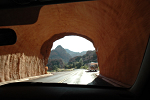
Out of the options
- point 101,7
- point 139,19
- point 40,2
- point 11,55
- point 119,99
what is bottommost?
point 119,99

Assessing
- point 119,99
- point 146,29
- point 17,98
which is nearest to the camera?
point 119,99

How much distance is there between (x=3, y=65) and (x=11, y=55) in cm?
155

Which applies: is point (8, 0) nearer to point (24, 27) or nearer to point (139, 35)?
point (139, 35)

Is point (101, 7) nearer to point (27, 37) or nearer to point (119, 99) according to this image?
point (119, 99)

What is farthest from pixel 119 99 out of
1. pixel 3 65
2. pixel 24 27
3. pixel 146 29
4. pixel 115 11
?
pixel 24 27

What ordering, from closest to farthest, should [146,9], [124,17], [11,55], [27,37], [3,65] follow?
[146,9] < [124,17] < [3,65] < [11,55] < [27,37]

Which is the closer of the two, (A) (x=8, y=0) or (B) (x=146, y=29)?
(A) (x=8, y=0)

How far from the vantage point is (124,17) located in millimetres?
6324

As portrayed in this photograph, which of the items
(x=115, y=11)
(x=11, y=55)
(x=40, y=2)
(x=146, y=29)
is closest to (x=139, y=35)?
(x=146, y=29)

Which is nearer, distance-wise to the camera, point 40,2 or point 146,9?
point 40,2

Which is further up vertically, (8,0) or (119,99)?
(8,0)

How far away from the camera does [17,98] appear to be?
2.34 meters

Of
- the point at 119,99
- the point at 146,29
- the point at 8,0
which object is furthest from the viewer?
the point at 146,29

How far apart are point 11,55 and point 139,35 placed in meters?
12.0
